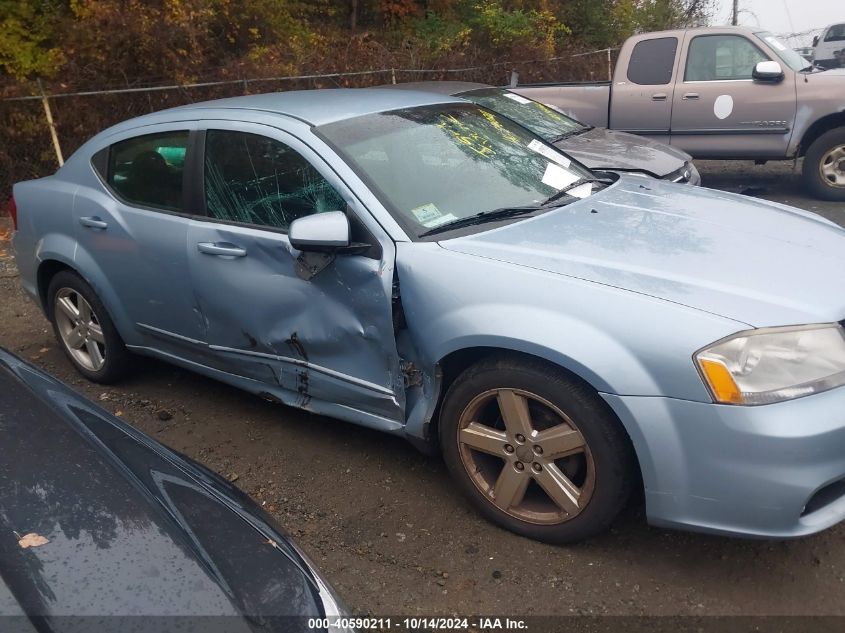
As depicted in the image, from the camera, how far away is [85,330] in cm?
460

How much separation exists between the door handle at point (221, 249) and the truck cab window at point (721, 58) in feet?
22.6

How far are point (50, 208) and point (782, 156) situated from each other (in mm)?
7259

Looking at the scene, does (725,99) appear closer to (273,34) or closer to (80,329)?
(80,329)

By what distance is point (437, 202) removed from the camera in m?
3.32

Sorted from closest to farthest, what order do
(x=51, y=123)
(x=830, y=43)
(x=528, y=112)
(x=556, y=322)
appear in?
(x=556, y=322), (x=528, y=112), (x=51, y=123), (x=830, y=43)

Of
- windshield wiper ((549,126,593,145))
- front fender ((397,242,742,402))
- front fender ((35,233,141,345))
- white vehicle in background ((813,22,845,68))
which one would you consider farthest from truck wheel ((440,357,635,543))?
white vehicle in background ((813,22,845,68))

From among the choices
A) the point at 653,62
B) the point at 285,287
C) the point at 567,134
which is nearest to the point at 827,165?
the point at 653,62

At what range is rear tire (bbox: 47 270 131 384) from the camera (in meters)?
4.42

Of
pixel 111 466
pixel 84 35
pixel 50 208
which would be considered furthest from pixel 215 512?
pixel 84 35

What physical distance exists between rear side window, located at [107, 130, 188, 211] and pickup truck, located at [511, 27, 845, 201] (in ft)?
19.3

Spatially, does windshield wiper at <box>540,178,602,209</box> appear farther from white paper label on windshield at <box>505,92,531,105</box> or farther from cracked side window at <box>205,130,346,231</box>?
white paper label on windshield at <box>505,92,531,105</box>

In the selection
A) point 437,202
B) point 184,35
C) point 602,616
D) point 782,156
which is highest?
point 184,35

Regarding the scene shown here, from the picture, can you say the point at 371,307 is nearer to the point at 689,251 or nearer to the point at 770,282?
the point at 689,251

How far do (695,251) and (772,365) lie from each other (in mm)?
616
